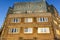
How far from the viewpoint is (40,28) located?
143 feet

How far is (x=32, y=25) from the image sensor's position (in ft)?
145

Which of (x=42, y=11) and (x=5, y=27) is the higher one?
(x=42, y=11)

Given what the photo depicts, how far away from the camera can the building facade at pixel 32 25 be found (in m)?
42.7

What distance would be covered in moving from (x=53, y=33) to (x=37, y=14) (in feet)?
Answer: 26.4

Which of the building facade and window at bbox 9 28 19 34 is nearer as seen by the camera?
the building facade

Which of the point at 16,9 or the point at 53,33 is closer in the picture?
the point at 53,33

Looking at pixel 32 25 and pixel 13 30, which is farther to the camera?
pixel 13 30

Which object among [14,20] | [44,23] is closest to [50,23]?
[44,23]

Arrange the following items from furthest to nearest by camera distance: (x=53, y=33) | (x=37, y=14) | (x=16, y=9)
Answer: (x=16, y=9) → (x=37, y=14) → (x=53, y=33)

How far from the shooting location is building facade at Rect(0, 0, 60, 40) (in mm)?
42719

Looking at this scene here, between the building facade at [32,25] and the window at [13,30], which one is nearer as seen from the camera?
the building facade at [32,25]

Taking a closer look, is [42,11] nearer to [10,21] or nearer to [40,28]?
[40,28]

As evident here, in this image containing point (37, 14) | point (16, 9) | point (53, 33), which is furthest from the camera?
point (16, 9)

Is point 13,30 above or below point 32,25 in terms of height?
below
